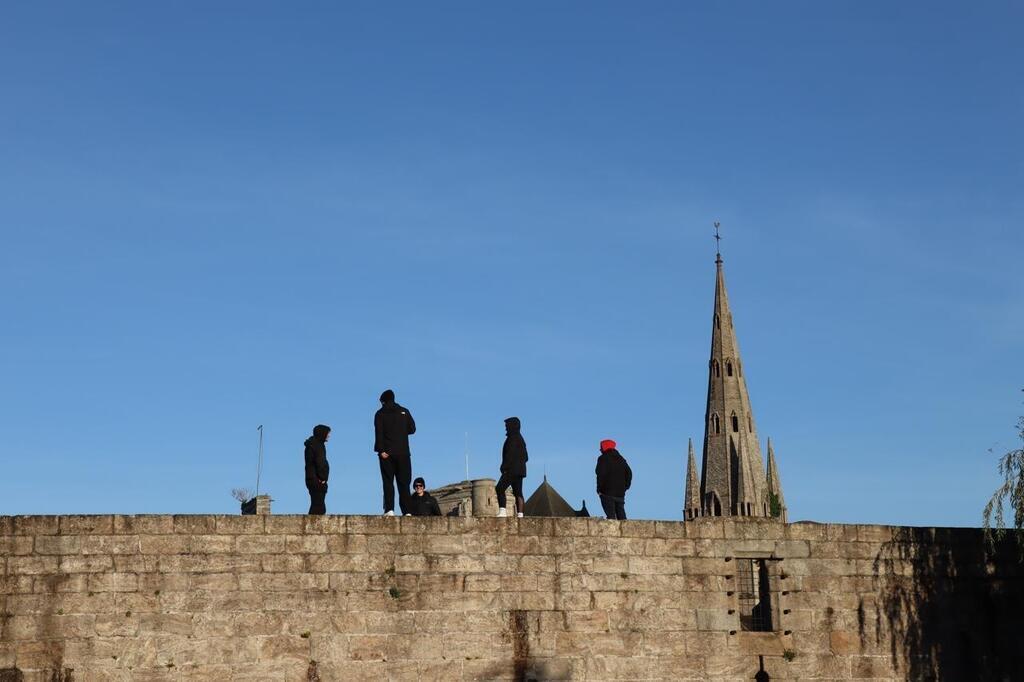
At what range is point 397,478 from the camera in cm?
1823

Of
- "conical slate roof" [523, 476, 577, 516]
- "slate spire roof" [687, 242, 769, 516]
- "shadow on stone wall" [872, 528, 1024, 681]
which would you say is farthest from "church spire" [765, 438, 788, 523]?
"shadow on stone wall" [872, 528, 1024, 681]

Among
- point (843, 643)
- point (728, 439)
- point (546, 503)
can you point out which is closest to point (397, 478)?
point (843, 643)

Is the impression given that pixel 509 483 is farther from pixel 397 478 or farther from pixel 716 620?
pixel 716 620

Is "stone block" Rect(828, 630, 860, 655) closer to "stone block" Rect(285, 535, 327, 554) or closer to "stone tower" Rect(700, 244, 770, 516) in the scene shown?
"stone block" Rect(285, 535, 327, 554)

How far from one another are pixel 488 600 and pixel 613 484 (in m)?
2.37

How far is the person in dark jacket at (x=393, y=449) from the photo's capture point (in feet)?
59.5

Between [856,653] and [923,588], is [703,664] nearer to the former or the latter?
[856,653]

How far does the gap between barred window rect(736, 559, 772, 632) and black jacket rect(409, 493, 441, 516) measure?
389 cm

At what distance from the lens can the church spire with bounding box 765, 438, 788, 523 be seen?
142500 mm

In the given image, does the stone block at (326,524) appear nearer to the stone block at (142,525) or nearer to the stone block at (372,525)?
the stone block at (372,525)

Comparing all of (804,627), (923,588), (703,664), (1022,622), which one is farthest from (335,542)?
(1022,622)

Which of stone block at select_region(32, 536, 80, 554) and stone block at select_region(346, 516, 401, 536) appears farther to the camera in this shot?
stone block at select_region(346, 516, 401, 536)

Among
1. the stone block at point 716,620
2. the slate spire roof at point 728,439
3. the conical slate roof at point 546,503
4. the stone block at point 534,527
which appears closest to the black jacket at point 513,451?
the stone block at point 534,527

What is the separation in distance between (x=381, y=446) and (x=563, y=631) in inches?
124
